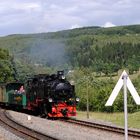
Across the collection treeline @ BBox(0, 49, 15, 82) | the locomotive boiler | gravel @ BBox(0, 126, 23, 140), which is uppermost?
treeline @ BBox(0, 49, 15, 82)

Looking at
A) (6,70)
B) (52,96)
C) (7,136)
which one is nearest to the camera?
(7,136)

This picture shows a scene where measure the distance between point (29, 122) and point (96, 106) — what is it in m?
27.3

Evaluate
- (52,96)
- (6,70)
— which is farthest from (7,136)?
(6,70)

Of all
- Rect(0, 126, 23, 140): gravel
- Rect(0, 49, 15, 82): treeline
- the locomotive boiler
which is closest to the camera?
Rect(0, 126, 23, 140): gravel

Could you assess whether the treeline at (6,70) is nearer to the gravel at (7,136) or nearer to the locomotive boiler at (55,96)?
the locomotive boiler at (55,96)

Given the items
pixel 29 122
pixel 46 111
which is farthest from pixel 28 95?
pixel 29 122

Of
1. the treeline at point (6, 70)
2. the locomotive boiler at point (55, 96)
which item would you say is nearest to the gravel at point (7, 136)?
the locomotive boiler at point (55, 96)

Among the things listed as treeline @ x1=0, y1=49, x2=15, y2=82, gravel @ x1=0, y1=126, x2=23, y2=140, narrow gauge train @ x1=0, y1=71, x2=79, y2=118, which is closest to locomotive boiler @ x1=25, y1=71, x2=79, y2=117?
narrow gauge train @ x1=0, y1=71, x2=79, y2=118

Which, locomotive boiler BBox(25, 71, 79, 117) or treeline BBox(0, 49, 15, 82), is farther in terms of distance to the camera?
treeline BBox(0, 49, 15, 82)

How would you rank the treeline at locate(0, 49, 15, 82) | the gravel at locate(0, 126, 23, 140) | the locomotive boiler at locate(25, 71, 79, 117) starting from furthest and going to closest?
1. the treeline at locate(0, 49, 15, 82)
2. the locomotive boiler at locate(25, 71, 79, 117)
3. the gravel at locate(0, 126, 23, 140)

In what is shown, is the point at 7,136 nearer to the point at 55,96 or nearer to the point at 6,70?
the point at 55,96

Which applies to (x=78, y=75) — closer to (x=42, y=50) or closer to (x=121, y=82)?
(x=42, y=50)

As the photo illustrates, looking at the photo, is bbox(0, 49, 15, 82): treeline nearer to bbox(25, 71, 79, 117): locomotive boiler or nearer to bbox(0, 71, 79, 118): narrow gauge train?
bbox(0, 71, 79, 118): narrow gauge train

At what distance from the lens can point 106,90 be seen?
188 ft
